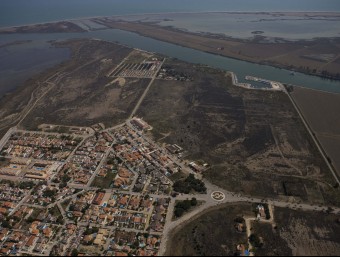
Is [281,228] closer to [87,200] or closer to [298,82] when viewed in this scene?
[87,200]

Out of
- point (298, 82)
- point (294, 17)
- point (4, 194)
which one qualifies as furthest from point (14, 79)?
point (294, 17)

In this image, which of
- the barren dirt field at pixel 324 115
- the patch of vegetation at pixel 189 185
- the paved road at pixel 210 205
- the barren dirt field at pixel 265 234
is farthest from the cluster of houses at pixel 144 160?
the barren dirt field at pixel 324 115

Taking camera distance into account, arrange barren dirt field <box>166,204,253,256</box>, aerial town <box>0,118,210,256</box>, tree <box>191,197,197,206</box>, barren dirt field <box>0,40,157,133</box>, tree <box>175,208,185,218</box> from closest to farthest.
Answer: barren dirt field <box>166,204,253,256</box>, aerial town <box>0,118,210,256</box>, tree <box>175,208,185,218</box>, tree <box>191,197,197,206</box>, barren dirt field <box>0,40,157,133</box>

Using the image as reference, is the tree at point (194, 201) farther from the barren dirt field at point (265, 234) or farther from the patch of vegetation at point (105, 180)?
the patch of vegetation at point (105, 180)

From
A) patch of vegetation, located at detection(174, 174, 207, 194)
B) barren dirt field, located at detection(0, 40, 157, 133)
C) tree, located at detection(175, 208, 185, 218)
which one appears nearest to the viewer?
tree, located at detection(175, 208, 185, 218)

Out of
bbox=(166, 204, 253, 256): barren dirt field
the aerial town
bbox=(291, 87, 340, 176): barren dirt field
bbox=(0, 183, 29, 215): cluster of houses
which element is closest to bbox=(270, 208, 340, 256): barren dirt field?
bbox=(166, 204, 253, 256): barren dirt field

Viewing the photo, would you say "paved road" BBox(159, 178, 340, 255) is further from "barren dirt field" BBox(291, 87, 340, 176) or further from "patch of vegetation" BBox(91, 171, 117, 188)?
"barren dirt field" BBox(291, 87, 340, 176)

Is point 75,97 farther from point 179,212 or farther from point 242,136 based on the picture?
point 179,212
